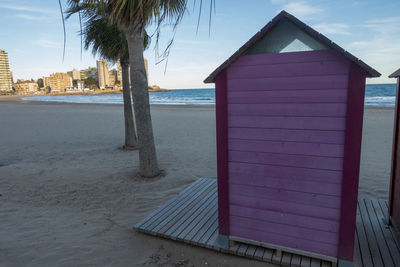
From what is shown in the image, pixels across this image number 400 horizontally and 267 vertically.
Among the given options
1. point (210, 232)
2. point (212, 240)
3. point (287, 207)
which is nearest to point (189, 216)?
point (210, 232)

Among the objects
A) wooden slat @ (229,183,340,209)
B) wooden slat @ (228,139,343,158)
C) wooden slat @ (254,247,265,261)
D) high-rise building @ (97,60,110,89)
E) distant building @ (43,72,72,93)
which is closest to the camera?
wooden slat @ (228,139,343,158)

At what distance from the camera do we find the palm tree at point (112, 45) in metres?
8.61

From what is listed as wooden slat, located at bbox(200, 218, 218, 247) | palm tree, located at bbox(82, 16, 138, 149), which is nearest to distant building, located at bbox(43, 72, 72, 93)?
palm tree, located at bbox(82, 16, 138, 149)

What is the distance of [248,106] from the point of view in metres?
3.07

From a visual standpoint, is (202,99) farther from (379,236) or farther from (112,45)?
(379,236)

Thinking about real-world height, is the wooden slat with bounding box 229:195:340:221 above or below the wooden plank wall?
below

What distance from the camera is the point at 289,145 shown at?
116 inches

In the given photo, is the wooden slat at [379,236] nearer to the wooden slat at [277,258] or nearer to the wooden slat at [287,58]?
the wooden slat at [277,258]

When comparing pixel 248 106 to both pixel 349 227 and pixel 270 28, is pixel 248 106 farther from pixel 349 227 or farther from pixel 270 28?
pixel 349 227

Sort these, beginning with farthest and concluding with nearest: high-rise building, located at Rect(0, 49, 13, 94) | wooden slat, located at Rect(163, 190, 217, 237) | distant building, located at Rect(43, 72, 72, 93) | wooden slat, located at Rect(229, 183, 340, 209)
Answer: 1. distant building, located at Rect(43, 72, 72, 93)
2. high-rise building, located at Rect(0, 49, 13, 94)
3. wooden slat, located at Rect(163, 190, 217, 237)
4. wooden slat, located at Rect(229, 183, 340, 209)

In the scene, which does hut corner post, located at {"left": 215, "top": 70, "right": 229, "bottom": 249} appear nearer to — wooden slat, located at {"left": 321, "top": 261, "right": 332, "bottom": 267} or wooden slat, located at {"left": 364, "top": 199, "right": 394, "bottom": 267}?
wooden slat, located at {"left": 321, "top": 261, "right": 332, "bottom": 267}

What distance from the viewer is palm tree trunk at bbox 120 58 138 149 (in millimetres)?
9227

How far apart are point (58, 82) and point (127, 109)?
19480cm

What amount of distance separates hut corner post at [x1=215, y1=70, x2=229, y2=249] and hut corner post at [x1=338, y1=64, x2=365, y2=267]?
52.3 inches
